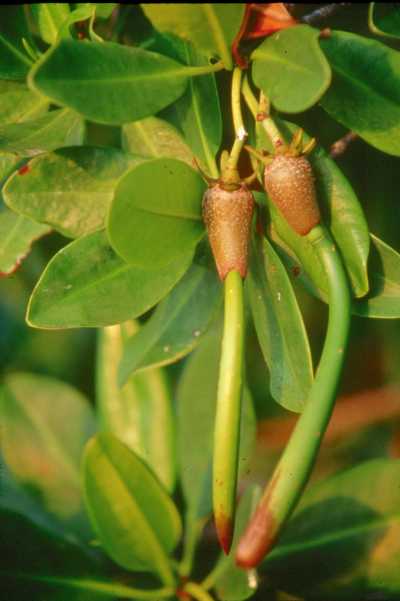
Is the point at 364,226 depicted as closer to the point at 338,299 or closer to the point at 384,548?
the point at 338,299

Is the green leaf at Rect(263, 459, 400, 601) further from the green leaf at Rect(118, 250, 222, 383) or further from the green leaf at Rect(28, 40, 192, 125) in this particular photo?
the green leaf at Rect(28, 40, 192, 125)

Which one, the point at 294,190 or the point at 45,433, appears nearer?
the point at 294,190

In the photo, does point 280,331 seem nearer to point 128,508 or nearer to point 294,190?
point 294,190

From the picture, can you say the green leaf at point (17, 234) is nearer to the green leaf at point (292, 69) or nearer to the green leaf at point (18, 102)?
the green leaf at point (18, 102)

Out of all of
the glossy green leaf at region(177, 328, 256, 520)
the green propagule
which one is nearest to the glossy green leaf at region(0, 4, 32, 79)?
the green propagule

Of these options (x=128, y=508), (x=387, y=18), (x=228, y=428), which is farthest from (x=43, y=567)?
(x=387, y=18)

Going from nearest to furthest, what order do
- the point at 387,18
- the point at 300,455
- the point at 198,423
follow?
the point at 300,455, the point at 387,18, the point at 198,423

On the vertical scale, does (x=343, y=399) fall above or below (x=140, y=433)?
below

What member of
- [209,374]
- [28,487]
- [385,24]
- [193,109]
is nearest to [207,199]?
[193,109]
